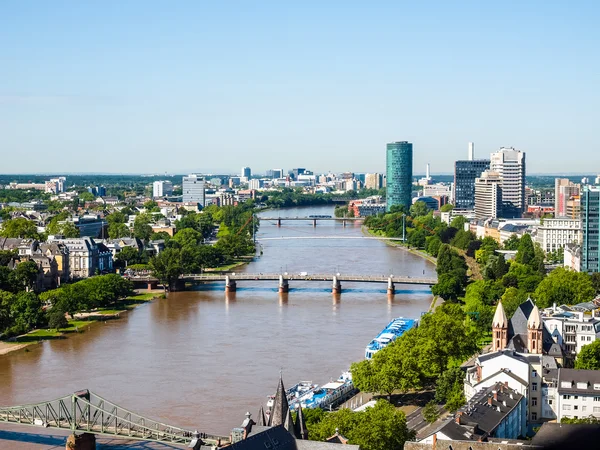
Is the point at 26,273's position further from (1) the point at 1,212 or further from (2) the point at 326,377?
(1) the point at 1,212

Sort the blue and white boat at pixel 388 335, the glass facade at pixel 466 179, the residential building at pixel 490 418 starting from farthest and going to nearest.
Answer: the glass facade at pixel 466 179, the blue and white boat at pixel 388 335, the residential building at pixel 490 418

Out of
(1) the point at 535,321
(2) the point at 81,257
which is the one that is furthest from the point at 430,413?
(2) the point at 81,257

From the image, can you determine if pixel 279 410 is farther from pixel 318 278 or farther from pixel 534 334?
pixel 318 278

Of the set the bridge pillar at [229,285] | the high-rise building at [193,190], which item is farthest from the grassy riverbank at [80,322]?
the high-rise building at [193,190]

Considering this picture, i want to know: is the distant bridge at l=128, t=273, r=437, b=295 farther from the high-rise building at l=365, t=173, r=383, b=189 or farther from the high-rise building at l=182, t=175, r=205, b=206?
the high-rise building at l=365, t=173, r=383, b=189

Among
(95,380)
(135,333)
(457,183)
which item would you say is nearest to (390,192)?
(457,183)

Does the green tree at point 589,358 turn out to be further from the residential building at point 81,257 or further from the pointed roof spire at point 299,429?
the residential building at point 81,257

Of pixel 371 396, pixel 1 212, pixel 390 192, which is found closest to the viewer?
pixel 371 396
